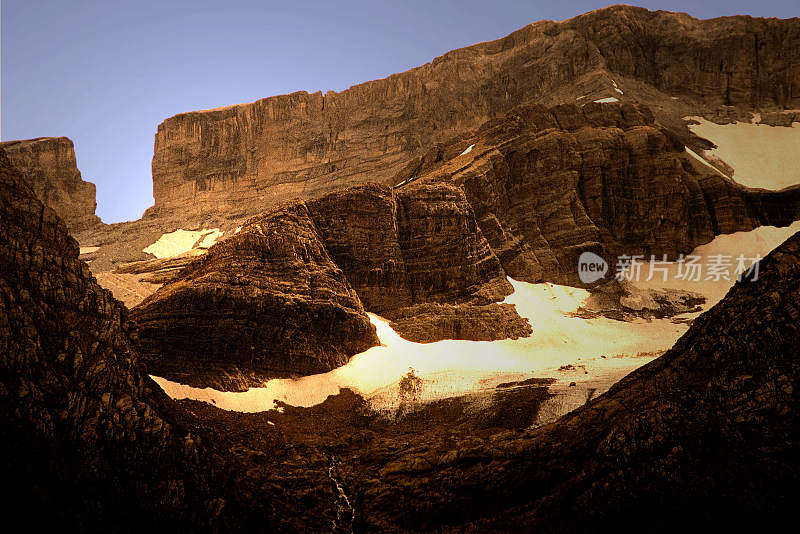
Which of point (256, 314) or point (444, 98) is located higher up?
point (444, 98)

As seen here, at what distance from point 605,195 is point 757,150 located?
82.6 ft

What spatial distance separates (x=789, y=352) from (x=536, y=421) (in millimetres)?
9763

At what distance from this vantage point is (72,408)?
13.2m

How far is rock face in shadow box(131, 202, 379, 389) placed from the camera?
86.9ft

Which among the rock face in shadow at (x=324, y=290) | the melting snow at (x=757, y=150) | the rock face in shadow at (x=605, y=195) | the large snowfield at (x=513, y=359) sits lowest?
the large snowfield at (x=513, y=359)

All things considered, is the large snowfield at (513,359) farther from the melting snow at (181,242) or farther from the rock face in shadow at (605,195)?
the melting snow at (181,242)

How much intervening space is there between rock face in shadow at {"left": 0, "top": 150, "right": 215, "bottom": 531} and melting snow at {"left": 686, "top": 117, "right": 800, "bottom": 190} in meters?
55.7

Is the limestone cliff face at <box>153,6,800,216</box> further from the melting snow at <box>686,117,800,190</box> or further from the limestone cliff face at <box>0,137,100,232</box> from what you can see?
the limestone cliff face at <box>0,137,100,232</box>

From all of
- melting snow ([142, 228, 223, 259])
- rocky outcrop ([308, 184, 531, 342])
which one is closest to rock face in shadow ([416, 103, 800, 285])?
rocky outcrop ([308, 184, 531, 342])

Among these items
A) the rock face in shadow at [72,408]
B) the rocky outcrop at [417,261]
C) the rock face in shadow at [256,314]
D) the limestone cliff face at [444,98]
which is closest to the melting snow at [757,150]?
the limestone cliff face at [444,98]

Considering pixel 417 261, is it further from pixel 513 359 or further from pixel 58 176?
pixel 58 176

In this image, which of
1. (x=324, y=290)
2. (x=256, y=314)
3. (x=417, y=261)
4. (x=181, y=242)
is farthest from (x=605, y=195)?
(x=181, y=242)

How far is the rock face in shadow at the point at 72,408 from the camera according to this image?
40.0ft

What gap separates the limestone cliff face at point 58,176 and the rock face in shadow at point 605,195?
53.4m
